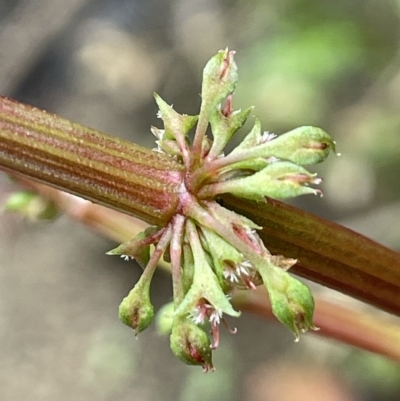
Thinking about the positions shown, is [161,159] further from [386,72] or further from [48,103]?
[48,103]

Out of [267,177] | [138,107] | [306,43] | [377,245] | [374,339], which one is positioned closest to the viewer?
[267,177]

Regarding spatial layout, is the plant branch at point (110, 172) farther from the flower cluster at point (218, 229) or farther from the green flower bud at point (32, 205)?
the green flower bud at point (32, 205)

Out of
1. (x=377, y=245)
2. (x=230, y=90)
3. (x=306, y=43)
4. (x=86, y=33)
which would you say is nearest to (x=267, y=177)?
(x=230, y=90)

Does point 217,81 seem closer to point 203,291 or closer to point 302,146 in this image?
point 302,146

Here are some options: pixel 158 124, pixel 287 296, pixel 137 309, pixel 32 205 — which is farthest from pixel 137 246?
pixel 158 124

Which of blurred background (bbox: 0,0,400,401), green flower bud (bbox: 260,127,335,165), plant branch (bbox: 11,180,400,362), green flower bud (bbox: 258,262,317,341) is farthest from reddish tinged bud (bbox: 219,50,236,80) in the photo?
blurred background (bbox: 0,0,400,401)

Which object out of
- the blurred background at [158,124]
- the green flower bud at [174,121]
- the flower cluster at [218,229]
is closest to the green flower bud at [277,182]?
the flower cluster at [218,229]
